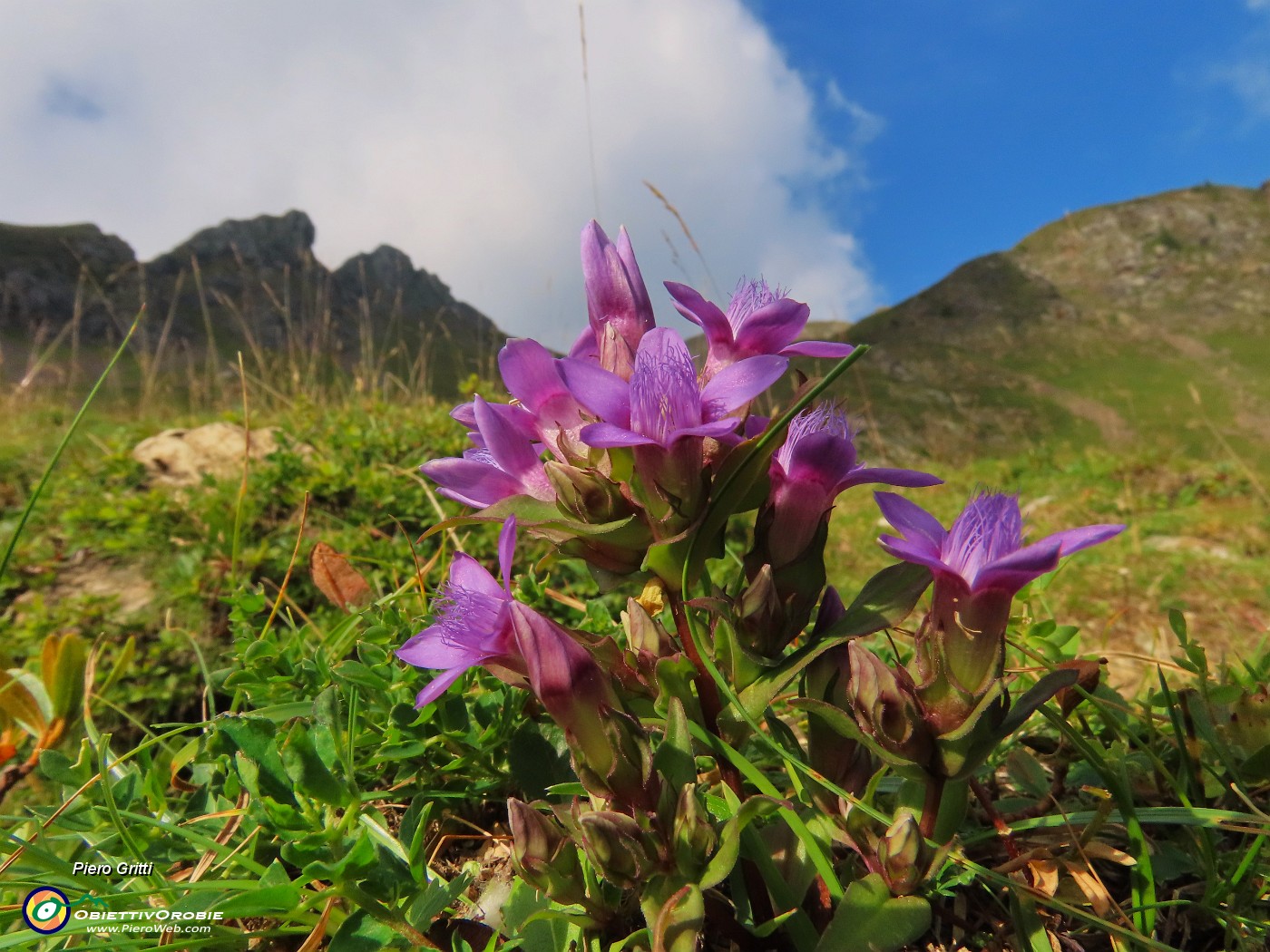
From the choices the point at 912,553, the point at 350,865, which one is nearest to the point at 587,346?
the point at 912,553

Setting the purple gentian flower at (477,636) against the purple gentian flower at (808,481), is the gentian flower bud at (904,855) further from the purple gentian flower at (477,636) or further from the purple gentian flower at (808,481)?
the purple gentian flower at (477,636)

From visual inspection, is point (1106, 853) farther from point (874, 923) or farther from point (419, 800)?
point (419, 800)

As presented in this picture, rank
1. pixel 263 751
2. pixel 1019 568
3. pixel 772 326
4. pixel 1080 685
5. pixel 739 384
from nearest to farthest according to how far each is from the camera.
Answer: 1. pixel 1019 568
2. pixel 739 384
3. pixel 772 326
4. pixel 263 751
5. pixel 1080 685

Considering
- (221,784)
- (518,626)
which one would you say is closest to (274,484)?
(221,784)

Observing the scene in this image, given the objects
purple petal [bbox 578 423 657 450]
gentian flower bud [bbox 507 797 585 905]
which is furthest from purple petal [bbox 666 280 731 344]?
gentian flower bud [bbox 507 797 585 905]

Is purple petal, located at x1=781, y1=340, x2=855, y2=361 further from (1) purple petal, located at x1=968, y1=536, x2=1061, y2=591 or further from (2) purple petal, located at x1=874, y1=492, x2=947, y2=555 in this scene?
(1) purple petal, located at x1=968, y1=536, x2=1061, y2=591

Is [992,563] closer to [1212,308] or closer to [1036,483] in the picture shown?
[1036,483]

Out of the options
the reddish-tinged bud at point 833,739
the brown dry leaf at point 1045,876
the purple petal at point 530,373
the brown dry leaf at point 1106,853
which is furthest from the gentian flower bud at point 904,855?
the purple petal at point 530,373
